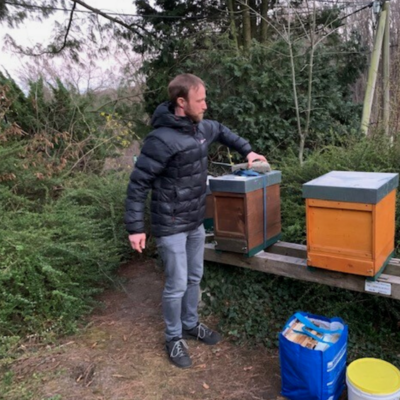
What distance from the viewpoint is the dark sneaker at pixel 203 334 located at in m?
2.80

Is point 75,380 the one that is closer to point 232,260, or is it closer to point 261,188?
point 232,260

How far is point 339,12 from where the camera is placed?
7066mm

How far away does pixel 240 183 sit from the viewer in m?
2.41

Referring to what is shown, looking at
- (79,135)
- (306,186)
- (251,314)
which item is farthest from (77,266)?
(79,135)

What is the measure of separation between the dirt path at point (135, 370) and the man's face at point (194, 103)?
1726mm

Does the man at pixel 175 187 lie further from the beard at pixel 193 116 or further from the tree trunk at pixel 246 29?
the tree trunk at pixel 246 29

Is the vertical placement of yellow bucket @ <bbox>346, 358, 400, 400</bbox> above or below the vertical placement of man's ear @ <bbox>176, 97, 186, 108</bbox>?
below

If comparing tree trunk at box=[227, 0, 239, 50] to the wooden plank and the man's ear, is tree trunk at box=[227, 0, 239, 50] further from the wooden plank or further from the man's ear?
the wooden plank

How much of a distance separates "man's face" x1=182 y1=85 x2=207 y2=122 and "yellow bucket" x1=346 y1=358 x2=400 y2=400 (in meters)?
1.75

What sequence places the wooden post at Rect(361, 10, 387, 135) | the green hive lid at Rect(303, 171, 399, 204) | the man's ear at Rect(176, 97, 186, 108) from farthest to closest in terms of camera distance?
the wooden post at Rect(361, 10, 387, 135) → the man's ear at Rect(176, 97, 186, 108) → the green hive lid at Rect(303, 171, 399, 204)

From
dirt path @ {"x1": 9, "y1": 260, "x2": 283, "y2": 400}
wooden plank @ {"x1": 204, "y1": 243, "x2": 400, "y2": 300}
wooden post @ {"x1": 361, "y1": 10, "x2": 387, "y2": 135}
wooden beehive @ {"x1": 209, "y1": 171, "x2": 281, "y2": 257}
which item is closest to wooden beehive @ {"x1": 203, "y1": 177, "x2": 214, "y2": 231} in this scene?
wooden plank @ {"x1": 204, "y1": 243, "x2": 400, "y2": 300}

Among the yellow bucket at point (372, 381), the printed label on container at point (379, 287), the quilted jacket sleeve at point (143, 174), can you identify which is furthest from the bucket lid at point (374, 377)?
the quilted jacket sleeve at point (143, 174)

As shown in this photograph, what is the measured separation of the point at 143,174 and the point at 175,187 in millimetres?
224

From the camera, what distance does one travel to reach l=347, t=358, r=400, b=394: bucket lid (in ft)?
5.92
